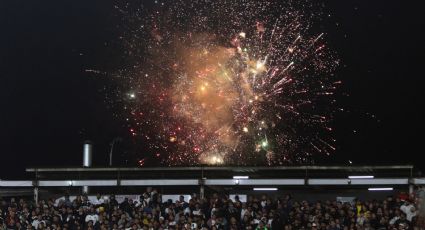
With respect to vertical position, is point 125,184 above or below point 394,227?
above

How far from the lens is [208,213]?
104ft

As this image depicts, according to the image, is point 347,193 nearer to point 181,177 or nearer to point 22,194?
point 181,177

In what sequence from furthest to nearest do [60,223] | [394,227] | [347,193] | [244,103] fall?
[244,103] < [347,193] < [60,223] < [394,227]

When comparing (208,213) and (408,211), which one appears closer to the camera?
(408,211)

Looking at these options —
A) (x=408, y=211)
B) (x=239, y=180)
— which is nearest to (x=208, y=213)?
(x=239, y=180)

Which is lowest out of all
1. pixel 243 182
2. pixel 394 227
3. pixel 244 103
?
pixel 394 227

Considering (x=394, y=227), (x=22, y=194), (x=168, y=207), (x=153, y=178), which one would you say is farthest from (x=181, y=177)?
(x=394, y=227)

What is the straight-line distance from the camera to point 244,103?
137 ft

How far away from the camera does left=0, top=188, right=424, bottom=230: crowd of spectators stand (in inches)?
1141

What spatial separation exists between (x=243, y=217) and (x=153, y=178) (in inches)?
276

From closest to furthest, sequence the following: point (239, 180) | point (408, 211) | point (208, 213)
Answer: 1. point (408, 211)
2. point (208, 213)
3. point (239, 180)

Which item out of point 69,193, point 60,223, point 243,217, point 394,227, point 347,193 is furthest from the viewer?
point 69,193

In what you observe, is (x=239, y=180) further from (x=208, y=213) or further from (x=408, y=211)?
(x=408, y=211)

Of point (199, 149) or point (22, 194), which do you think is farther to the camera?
point (199, 149)
